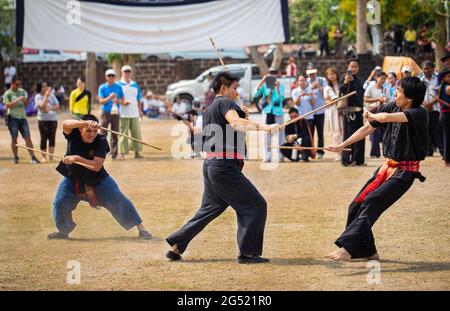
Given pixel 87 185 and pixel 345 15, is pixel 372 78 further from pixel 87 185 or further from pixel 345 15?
pixel 345 15

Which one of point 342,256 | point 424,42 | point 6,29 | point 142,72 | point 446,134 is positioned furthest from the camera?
point 6,29

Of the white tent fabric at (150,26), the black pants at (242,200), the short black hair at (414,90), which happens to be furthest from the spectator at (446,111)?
the black pants at (242,200)

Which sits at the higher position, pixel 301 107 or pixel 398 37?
pixel 398 37

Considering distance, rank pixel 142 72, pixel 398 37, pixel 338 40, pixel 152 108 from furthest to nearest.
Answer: pixel 142 72
pixel 338 40
pixel 398 37
pixel 152 108

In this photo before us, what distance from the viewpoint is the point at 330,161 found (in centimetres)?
1867

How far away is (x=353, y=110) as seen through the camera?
17.4 meters

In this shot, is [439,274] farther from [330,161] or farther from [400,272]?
[330,161]

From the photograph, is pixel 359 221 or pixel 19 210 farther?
pixel 19 210

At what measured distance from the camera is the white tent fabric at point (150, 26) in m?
13.3

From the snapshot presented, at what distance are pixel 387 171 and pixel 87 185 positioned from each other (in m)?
3.43

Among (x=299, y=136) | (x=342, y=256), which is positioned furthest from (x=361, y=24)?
(x=342, y=256)

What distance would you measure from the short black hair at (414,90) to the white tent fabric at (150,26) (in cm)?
442
